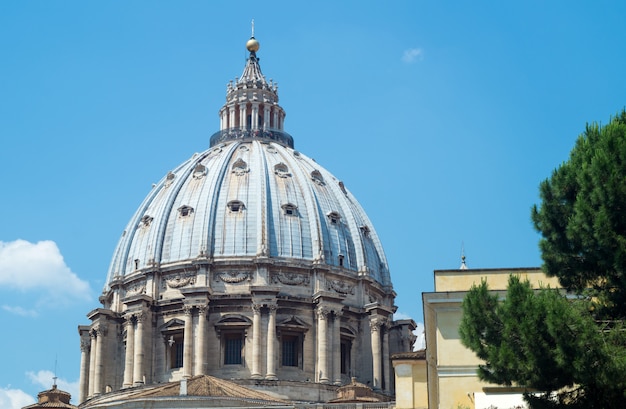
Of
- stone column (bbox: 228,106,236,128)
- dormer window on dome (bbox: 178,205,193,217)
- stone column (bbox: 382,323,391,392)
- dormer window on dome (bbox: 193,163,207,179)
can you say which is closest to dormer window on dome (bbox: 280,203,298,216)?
dormer window on dome (bbox: 178,205,193,217)

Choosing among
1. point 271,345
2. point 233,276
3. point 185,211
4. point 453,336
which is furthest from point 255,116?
point 453,336

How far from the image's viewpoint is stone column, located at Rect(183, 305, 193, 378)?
239 ft

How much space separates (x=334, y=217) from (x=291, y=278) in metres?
6.76

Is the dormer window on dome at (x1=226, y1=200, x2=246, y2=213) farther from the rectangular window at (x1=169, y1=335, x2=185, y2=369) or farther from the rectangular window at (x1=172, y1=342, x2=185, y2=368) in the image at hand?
the rectangular window at (x1=172, y1=342, x2=185, y2=368)

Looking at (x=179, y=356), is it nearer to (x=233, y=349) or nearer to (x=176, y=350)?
(x=176, y=350)

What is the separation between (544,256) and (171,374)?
47.8 meters

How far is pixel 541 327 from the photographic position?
26.9 metres

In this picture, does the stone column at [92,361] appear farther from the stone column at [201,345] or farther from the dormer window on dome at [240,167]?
the dormer window on dome at [240,167]

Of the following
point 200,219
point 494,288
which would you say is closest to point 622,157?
point 494,288

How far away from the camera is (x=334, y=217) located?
8238 cm

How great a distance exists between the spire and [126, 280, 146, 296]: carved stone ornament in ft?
46.3

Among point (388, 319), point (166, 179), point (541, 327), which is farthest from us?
point (166, 179)

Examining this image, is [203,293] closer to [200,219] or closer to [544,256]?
[200,219]

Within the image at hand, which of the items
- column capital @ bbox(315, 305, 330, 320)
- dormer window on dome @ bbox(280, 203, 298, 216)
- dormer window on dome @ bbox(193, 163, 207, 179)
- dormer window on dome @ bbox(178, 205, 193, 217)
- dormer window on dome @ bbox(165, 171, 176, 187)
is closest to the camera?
column capital @ bbox(315, 305, 330, 320)
